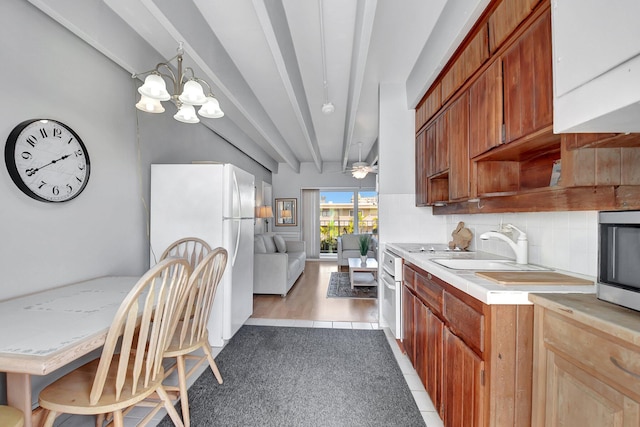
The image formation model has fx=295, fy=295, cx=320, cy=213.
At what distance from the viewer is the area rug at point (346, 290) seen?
178 inches

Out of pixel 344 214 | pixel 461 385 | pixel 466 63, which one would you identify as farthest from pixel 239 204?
pixel 344 214

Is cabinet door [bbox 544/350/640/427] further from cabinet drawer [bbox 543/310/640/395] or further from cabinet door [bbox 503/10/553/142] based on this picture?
cabinet door [bbox 503/10/553/142]

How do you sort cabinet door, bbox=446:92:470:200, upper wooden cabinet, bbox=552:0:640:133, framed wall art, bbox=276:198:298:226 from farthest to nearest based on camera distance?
framed wall art, bbox=276:198:298:226 → cabinet door, bbox=446:92:470:200 → upper wooden cabinet, bbox=552:0:640:133

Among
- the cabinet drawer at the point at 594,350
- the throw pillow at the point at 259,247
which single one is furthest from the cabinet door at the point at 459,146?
the throw pillow at the point at 259,247

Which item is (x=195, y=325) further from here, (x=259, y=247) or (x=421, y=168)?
(x=259, y=247)

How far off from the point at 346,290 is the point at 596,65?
14.4 ft

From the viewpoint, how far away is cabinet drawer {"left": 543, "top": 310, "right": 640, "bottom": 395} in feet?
2.39

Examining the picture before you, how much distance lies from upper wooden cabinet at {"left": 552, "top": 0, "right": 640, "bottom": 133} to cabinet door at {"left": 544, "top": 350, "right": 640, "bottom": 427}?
27.9 inches

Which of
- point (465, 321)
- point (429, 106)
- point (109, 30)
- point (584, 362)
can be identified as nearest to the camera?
point (584, 362)

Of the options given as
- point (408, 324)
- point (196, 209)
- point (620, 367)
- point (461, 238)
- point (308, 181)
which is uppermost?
point (308, 181)

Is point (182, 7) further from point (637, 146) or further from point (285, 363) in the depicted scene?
point (285, 363)

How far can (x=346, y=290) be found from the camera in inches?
190

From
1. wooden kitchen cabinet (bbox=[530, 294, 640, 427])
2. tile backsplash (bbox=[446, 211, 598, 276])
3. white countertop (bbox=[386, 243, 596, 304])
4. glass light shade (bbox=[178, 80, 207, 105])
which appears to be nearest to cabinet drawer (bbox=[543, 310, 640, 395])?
wooden kitchen cabinet (bbox=[530, 294, 640, 427])

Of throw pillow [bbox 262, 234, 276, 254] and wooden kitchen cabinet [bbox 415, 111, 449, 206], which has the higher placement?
wooden kitchen cabinet [bbox 415, 111, 449, 206]
